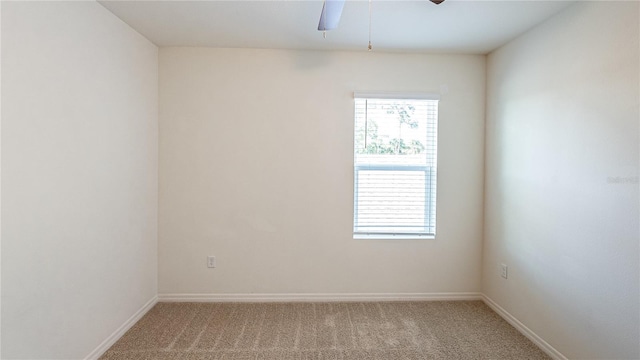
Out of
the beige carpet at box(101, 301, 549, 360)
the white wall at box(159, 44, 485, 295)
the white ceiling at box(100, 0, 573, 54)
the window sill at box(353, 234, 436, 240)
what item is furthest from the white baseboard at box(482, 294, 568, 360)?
the white ceiling at box(100, 0, 573, 54)

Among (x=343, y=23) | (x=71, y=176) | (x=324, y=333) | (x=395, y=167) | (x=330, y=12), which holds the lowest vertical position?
(x=324, y=333)

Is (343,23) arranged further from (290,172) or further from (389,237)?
(389,237)

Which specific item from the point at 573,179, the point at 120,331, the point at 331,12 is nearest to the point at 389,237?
the point at 573,179

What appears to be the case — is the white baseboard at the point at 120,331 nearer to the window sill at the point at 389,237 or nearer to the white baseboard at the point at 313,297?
the white baseboard at the point at 313,297

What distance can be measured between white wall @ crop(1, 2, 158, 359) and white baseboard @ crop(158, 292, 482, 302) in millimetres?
410

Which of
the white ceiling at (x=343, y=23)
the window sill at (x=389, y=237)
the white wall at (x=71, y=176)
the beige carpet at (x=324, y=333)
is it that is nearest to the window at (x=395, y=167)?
the window sill at (x=389, y=237)

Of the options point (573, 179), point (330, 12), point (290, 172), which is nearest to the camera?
point (330, 12)

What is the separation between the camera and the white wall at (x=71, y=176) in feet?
5.46

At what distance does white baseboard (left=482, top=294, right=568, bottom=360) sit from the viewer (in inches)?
91.7

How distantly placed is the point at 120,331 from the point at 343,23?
3.05 meters

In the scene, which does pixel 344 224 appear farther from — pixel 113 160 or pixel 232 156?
pixel 113 160

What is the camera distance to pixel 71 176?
80.5 inches

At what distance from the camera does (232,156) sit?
10.4 ft

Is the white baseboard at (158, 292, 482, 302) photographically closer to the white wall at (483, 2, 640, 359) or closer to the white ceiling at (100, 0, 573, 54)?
the white wall at (483, 2, 640, 359)
